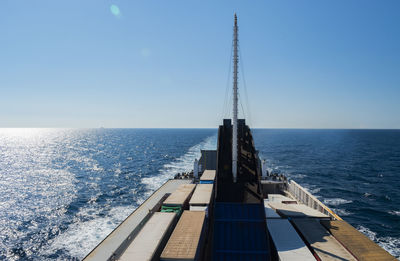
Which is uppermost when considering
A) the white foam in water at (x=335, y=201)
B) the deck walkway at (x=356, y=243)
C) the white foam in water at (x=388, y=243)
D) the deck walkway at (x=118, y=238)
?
the deck walkway at (x=356, y=243)

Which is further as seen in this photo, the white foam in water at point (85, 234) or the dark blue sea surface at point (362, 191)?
the dark blue sea surface at point (362, 191)

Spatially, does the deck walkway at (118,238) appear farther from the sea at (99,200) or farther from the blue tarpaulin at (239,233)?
the sea at (99,200)

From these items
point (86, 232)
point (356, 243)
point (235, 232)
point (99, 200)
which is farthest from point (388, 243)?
point (99, 200)

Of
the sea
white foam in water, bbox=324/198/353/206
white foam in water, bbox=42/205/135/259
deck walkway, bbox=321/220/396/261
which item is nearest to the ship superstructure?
deck walkway, bbox=321/220/396/261

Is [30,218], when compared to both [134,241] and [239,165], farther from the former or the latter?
[239,165]

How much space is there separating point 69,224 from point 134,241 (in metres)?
26.6

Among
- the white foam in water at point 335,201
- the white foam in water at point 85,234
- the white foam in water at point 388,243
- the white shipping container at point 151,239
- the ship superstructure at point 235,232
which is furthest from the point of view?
the white foam in water at point 335,201

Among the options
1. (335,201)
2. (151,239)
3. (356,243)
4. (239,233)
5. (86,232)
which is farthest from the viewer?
(335,201)

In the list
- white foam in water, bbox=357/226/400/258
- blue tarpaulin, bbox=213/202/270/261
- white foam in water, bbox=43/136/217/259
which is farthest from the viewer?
white foam in water, bbox=43/136/217/259

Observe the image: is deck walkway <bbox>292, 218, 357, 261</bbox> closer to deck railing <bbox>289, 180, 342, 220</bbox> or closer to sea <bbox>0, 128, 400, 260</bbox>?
deck railing <bbox>289, 180, 342, 220</bbox>

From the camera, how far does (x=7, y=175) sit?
71062mm

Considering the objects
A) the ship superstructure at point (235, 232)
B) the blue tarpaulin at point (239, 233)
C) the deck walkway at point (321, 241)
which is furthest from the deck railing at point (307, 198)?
the blue tarpaulin at point (239, 233)

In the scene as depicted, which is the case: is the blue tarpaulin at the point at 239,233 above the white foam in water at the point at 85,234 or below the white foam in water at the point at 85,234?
above

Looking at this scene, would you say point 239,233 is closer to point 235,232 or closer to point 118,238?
point 235,232
